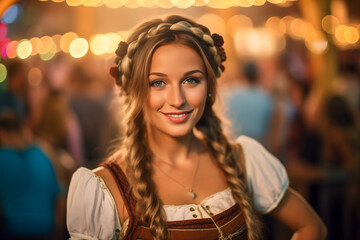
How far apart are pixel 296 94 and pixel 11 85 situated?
12.2ft

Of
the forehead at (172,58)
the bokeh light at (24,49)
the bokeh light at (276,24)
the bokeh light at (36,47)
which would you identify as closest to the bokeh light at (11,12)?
the forehead at (172,58)

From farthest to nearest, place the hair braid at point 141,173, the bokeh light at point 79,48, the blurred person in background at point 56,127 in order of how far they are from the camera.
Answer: the bokeh light at point 79,48, the blurred person in background at point 56,127, the hair braid at point 141,173

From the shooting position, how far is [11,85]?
15.9 ft

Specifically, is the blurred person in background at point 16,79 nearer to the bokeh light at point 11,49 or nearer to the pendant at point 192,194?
the pendant at point 192,194

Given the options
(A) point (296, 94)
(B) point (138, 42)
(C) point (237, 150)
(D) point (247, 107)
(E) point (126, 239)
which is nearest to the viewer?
(E) point (126, 239)

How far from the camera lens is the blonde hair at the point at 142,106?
1.75 meters

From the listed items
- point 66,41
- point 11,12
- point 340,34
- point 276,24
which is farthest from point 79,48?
point 340,34

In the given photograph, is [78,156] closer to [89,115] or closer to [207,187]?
[89,115]

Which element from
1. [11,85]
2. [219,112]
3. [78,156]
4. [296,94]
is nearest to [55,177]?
[78,156]

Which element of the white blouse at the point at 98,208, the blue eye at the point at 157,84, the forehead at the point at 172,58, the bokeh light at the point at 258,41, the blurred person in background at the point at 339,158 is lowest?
the blurred person in background at the point at 339,158

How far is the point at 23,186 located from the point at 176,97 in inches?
83.7

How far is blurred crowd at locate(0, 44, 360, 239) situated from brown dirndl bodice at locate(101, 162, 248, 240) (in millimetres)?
1870

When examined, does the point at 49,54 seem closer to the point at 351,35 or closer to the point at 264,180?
the point at 351,35

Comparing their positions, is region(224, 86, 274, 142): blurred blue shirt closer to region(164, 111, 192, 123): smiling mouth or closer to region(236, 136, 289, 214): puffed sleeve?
region(236, 136, 289, 214): puffed sleeve
